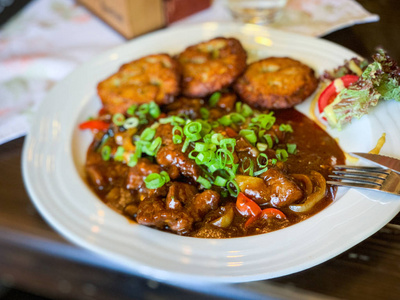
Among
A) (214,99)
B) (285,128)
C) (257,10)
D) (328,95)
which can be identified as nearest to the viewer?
(285,128)

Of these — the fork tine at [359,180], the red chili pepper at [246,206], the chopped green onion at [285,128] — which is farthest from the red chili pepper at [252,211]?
the chopped green onion at [285,128]

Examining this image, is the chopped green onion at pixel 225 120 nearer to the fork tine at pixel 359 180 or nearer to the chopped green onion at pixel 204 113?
the chopped green onion at pixel 204 113

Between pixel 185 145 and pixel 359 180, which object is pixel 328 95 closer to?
pixel 359 180

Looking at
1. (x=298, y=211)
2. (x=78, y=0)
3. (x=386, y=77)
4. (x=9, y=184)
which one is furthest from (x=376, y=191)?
(x=78, y=0)

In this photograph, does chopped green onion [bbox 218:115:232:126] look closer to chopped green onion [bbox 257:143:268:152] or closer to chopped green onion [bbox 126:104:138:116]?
chopped green onion [bbox 257:143:268:152]

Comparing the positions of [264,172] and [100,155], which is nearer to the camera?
[264,172]

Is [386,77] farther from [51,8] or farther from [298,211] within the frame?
[51,8]

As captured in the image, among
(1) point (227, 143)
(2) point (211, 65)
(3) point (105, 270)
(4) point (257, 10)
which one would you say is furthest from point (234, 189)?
(4) point (257, 10)
